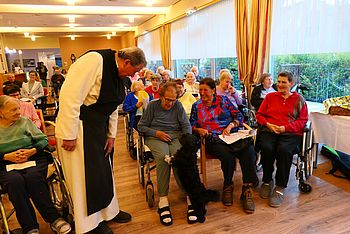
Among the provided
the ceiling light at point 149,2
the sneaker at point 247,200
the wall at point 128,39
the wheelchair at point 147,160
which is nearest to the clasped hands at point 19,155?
the wheelchair at point 147,160

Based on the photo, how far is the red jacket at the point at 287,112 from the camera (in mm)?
2412

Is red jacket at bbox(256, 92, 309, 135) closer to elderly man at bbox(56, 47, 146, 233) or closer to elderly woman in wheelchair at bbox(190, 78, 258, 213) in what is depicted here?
elderly woman in wheelchair at bbox(190, 78, 258, 213)

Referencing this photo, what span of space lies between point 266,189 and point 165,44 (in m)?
5.84

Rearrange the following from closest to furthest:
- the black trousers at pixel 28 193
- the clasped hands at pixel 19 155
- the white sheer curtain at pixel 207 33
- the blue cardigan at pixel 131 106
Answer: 1. the black trousers at pixel 28 193
2. the clasped hands at pixel 19 155
3. the blue cardigan at pixel 131 106
4. the white sheer curtain at pixel 207 33

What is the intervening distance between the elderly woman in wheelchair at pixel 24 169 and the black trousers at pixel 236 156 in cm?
127

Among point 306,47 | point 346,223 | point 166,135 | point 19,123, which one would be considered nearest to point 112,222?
point 166,135

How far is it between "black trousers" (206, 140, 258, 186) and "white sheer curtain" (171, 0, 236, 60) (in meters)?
2.59

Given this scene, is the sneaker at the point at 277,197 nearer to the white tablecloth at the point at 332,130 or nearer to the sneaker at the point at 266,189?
the sneaker at the point at 266,189

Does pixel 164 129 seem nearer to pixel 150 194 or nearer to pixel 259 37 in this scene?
pixel 150 194

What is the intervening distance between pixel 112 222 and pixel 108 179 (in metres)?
0.49

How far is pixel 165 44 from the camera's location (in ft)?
24.6

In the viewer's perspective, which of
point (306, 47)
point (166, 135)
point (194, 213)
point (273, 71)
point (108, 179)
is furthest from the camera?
point (273, 71)

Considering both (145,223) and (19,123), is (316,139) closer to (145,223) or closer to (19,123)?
Answer: (145,223)

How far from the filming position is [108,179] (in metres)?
1.82
